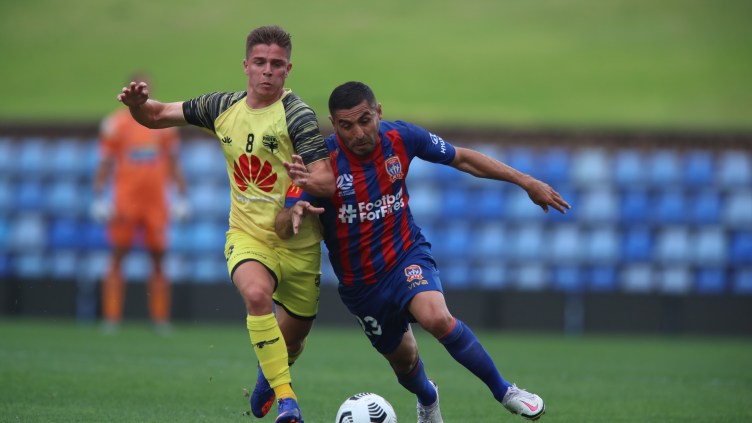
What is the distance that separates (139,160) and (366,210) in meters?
6.86

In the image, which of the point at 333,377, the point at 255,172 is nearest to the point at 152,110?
the point at 255,172

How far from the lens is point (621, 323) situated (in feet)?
49.5

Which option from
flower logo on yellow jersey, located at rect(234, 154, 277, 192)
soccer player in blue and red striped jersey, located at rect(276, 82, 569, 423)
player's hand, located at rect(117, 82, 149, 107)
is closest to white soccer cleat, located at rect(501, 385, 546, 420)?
soccer player in blue and red striped jersey, located at rect(276, 82, 569, 423)

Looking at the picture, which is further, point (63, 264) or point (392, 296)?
point (63, 264)

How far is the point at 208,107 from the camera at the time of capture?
6.72 metres

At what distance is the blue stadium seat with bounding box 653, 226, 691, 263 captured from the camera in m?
14.8

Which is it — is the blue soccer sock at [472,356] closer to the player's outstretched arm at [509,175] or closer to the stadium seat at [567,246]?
the player's outstretched arm at [509,175]

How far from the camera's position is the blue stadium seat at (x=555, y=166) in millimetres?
14797

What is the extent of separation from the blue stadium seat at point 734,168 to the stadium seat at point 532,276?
7.69 ft

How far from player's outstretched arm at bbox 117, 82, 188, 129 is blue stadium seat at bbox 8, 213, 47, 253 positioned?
8879 millimetres

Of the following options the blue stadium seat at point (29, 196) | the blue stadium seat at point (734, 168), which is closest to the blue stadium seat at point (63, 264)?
the blue stadium seat at point (29, 196)

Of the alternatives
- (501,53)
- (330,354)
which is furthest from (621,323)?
(501,53)

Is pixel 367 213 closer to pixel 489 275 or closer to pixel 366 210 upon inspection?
pixel 366 210

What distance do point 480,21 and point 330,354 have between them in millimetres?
18590
